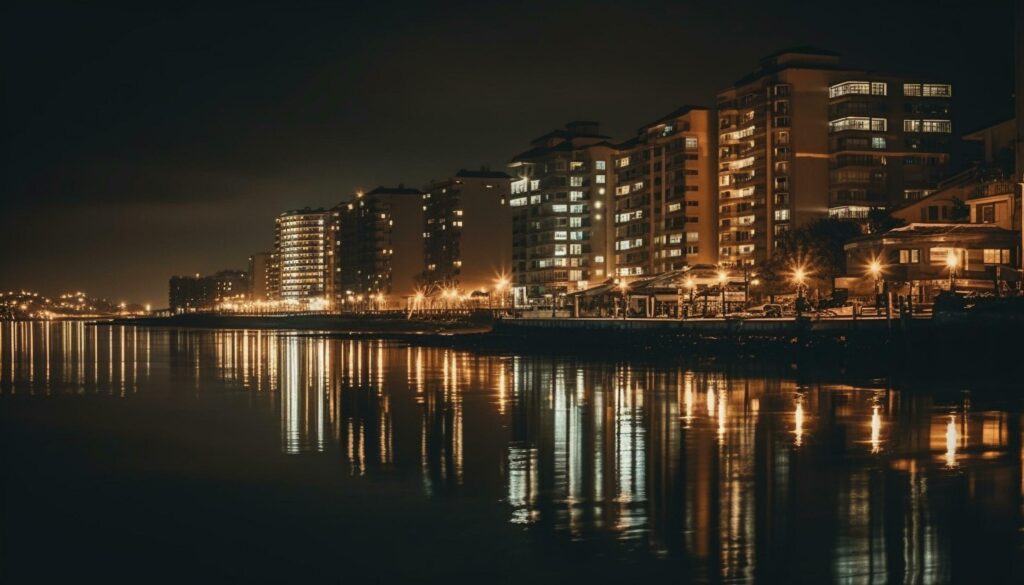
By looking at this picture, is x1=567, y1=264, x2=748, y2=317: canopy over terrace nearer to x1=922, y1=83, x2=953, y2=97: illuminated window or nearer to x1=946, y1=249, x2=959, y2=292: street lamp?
x1=946, y1=249, x2=959, y2=292: street lamp

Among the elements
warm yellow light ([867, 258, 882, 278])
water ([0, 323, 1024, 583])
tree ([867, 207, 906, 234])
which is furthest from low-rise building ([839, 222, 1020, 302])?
water ([0, 323, 1024, 583])

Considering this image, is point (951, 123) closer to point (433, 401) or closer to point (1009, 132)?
point (1009, 132)

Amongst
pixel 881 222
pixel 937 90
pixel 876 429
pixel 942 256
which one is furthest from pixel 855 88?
pixel 876 429

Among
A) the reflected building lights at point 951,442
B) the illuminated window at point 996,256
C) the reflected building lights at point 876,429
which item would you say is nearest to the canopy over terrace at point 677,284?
the illuminated window at point 996,256

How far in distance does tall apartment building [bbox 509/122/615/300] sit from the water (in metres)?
117

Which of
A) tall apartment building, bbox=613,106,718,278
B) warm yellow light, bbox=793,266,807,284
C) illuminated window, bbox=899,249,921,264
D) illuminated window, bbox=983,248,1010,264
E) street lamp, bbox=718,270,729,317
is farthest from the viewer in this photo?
tall apartment building, bbox=613,106,718,278

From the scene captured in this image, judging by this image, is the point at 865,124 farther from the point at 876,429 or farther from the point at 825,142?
the point at 876,429

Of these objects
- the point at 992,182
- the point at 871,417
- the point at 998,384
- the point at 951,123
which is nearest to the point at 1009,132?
the point at 992,182

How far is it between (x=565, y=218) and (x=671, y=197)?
107 ft

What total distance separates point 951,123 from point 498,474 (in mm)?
95582

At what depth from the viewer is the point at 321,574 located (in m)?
14.1

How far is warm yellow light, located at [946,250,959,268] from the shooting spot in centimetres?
6481

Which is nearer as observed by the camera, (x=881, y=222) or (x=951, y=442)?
(x=951, y=442)

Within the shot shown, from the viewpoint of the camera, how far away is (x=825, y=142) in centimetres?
10800
